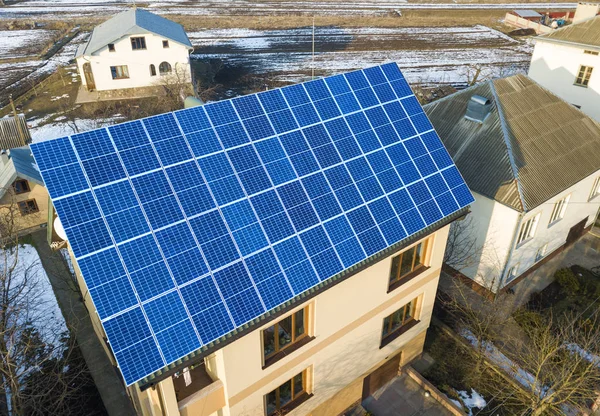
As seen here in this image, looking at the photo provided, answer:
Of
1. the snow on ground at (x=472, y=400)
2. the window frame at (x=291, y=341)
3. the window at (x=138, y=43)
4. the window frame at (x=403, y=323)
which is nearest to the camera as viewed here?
the window frame at (x=291, y=341)

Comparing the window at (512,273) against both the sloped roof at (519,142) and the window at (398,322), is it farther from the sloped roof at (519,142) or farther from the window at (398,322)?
the window at (398,322)

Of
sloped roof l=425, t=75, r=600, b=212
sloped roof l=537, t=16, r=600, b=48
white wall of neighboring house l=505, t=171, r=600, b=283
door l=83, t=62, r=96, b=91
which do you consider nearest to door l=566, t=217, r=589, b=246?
white wall of neighboring house l=505, t=171, r=600, b=283

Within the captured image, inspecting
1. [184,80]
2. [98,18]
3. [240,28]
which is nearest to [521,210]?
[184,80]

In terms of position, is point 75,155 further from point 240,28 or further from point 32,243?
point 240,28

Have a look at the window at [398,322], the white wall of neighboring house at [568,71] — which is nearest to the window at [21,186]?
the window at [398,322]

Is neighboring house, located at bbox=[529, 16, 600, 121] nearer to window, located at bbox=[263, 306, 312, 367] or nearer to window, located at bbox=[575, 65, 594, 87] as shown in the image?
window, located at bbox=[575, 65, 594, 87]

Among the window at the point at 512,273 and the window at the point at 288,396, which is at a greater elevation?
the window at the point at 288,396

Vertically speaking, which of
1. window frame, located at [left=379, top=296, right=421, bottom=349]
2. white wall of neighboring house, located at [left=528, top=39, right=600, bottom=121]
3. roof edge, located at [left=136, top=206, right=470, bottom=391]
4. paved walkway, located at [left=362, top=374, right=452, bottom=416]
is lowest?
paved walkway, located at [left=362, top=374, right=452, bottom=416]

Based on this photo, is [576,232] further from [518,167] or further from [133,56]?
[133,56]
